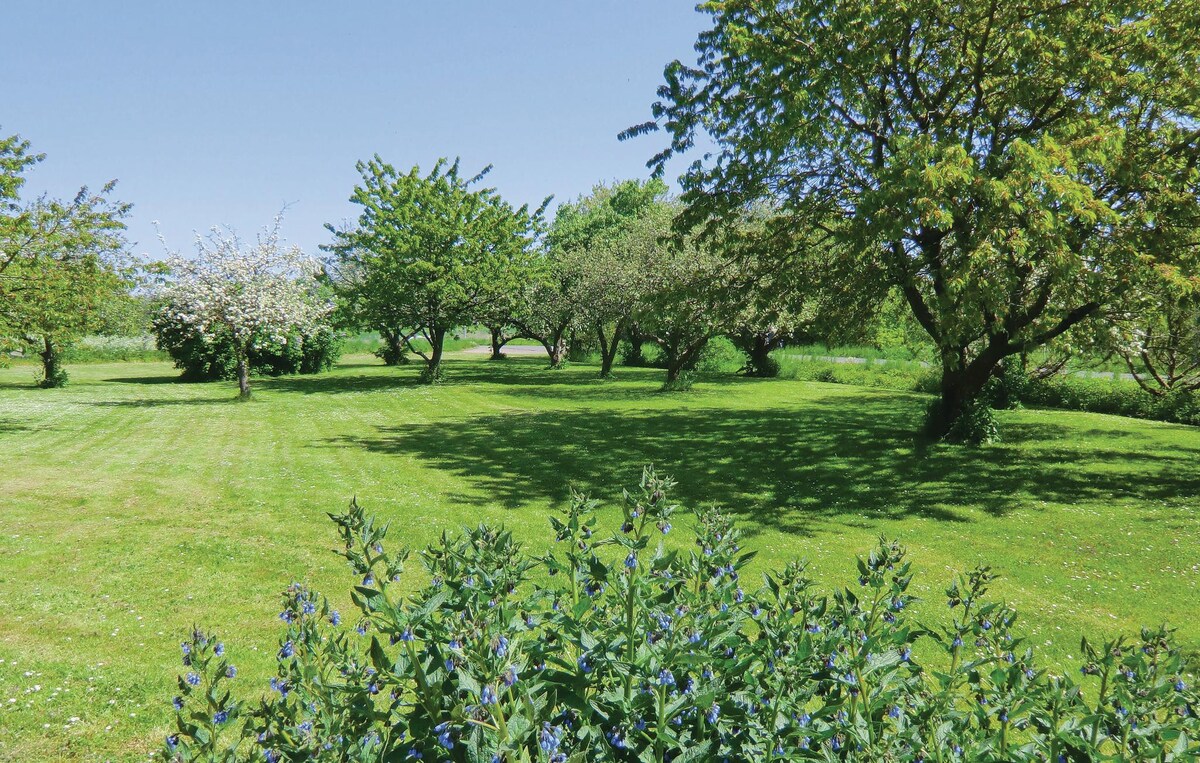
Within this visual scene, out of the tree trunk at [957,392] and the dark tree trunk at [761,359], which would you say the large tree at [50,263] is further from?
the dark tree trunk at [761,359]

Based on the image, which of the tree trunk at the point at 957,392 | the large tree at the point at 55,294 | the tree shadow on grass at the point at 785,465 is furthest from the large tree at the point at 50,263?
the tree trunk at the point at 957,392

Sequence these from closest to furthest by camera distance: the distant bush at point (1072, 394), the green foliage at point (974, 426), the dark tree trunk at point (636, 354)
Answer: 1. the green foliage at point (974, 426)
2. the distant bush at point (1072, 394)
3. the dark tree trunk at point (636, 354)

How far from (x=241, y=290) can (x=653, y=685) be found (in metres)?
24.6

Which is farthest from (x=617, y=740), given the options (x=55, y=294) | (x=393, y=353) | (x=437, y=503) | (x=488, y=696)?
(x=393, y=353)

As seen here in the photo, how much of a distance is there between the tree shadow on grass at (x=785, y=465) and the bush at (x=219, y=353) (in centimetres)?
1618

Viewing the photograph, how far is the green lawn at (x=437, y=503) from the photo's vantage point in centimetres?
623

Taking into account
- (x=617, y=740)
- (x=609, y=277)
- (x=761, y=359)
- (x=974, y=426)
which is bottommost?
(x=974, y=426)

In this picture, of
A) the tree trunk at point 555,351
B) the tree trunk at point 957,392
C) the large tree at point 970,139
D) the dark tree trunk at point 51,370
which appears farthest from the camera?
the tree trunk at point 555,351

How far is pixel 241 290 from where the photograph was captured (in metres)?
22.8

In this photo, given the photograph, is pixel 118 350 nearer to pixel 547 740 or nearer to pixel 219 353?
pixel 219 353

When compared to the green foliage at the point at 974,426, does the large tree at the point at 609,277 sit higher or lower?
higher

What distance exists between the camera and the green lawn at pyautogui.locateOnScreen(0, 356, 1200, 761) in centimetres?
623

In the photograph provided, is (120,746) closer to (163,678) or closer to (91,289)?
(163,678)

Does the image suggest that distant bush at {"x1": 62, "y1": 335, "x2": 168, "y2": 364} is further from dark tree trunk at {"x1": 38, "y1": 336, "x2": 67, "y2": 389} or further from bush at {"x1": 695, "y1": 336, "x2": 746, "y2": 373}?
bush at {"x1": 695, "y1": 336, "x2": 746, "y2": 373}
